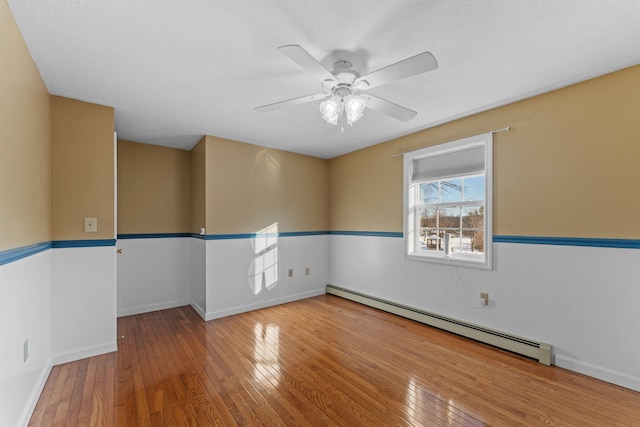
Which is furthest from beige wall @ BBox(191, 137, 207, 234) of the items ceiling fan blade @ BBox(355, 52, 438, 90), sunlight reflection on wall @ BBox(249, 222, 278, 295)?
ceiling fan blade @ BBox(355, 52, 438, 90)

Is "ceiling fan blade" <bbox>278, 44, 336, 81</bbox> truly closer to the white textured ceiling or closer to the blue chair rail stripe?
the white textured ceiling

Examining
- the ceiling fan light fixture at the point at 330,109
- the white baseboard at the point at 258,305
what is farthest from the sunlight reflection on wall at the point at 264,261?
the ceiling fan light fixture at the point at 330,109

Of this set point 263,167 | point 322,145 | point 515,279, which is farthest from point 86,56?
point 515,279

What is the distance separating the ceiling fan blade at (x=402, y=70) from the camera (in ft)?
4.96

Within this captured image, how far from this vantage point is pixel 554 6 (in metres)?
1.51

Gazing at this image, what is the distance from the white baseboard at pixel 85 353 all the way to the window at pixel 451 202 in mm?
3351

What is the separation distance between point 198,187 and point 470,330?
3.70 m

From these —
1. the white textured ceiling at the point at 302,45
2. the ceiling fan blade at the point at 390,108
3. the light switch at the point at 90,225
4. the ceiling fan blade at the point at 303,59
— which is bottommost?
the light switch at the point at 90,225

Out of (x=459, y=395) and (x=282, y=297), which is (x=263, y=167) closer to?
(x=282, y=297)

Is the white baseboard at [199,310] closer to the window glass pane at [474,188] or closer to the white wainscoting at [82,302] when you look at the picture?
the white wainscoting at [82,302]

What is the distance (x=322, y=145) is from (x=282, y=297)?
7.70 ft

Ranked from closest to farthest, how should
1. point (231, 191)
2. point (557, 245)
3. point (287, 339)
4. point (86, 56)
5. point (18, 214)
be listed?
point (18, 214)
point (86, 56)
point (557, 245)
point (287, 339)
point (231, 191)

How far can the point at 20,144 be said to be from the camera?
5.74 feet

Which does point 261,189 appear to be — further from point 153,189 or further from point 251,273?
point 153,189
